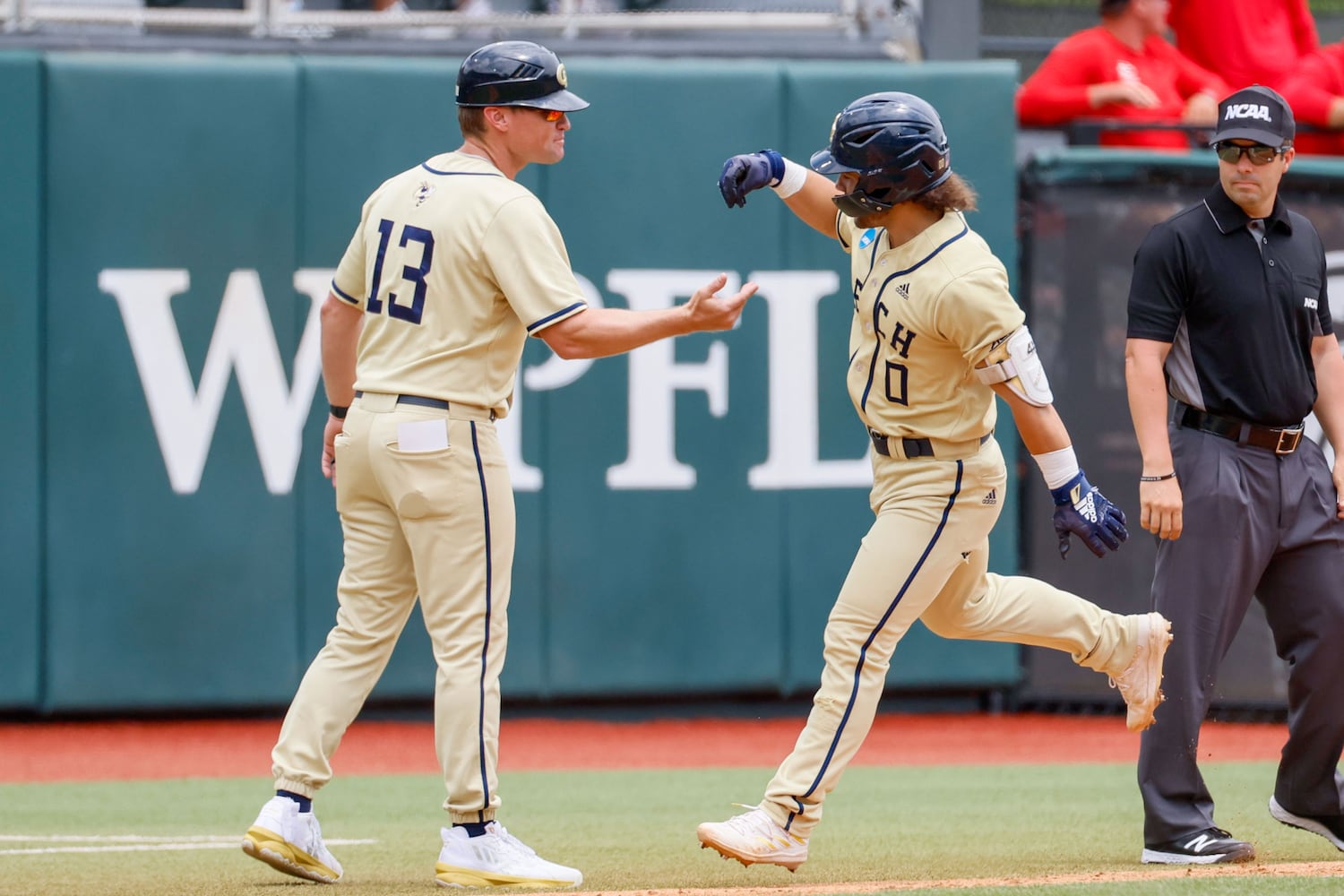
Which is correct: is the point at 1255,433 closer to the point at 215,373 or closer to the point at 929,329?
the point at 929,329

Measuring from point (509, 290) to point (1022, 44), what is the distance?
7.73 m

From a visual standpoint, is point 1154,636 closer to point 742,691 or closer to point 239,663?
point 742,691

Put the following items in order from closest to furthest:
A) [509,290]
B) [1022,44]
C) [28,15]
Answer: [509,290] < [28,15] < [1022,44]

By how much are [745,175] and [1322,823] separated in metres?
2.31

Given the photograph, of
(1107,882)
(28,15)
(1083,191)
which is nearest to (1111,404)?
(1083,191)

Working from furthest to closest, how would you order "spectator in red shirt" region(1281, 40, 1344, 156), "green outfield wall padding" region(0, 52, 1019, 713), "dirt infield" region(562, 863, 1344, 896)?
"spectator in red shirt" region(1281, 40, 1344, 156) < "green outfield wall padding" region(0, 52, 1019, 713) < "dirt infield" region(562, 863, 1344, 896)

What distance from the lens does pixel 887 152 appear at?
4.09 metres

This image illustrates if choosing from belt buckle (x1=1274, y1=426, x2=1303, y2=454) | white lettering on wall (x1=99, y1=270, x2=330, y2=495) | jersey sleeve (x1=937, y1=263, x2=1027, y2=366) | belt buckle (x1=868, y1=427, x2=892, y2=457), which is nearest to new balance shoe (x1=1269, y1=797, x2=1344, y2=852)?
belt buckle (x1=1274, y1=426, x2=1303, y2=454)

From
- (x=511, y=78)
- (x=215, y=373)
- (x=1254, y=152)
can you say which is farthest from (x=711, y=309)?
(x=215, y=373)

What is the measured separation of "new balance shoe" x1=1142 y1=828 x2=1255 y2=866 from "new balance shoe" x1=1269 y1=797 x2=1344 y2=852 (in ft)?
0.83

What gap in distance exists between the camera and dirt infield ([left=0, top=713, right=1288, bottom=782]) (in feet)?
24.5

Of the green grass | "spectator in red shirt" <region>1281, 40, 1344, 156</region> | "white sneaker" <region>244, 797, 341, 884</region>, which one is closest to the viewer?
"white sneaker" <region>244, 797, 341, 884</region>

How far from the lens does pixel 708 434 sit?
870cm

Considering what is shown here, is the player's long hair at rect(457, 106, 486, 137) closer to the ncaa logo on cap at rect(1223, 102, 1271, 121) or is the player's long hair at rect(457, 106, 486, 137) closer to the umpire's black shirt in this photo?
the umpire's black shirt
